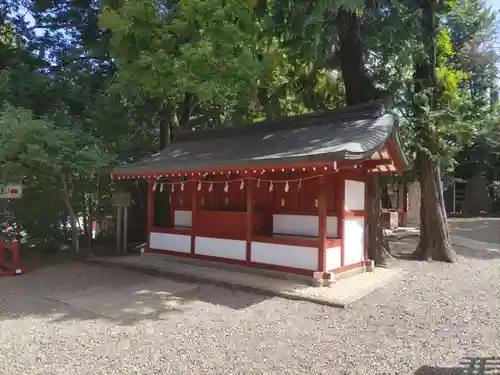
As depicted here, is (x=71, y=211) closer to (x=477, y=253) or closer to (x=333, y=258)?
(x=333, y=258)

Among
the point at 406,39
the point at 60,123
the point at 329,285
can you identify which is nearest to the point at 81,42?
the point at 60,123

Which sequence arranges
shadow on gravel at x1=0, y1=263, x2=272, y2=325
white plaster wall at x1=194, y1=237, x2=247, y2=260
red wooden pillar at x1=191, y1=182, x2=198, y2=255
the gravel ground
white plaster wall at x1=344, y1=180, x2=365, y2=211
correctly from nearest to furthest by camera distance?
the gravel ground
shadow on gravel at x1=0, y1=263, x2=272, y2=325
white plaster wall at x1=344, y1=180, x2=365, y2=211
white plaster wall at x1=194, y1=237, x2=247, y2=260
red wooden pillar at x1=191, y1=182, x2=198, y2=255

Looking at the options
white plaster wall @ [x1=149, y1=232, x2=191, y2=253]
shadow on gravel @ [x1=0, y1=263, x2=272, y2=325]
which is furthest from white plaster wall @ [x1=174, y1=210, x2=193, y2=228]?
shadow on gravel @ [x1=0, y1=263, x2=272, y2=325]

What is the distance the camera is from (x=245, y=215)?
8.82 meters

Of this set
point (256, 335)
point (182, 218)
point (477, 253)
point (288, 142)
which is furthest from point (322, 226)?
point (477, 253)

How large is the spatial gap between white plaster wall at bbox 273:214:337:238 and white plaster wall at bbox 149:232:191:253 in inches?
87.8

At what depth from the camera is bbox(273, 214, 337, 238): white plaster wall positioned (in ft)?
28.2

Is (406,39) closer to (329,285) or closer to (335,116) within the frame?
(335,116)

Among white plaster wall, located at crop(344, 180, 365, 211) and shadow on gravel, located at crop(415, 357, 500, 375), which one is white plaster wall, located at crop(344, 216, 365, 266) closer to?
white plaster wall, located at crop(344, 180, 365, 211)

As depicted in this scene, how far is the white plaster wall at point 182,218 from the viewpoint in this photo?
10969 millimetres

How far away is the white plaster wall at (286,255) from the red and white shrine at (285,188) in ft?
0.06

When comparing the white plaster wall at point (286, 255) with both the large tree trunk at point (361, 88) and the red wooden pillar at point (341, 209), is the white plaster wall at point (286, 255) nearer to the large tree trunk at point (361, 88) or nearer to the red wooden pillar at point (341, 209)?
the red wooden pillar at point (341, 209)

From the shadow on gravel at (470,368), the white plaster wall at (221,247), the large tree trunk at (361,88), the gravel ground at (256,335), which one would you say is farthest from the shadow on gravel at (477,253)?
the shadow on gravel at (470,368)

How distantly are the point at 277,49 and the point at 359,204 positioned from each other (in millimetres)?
4640
